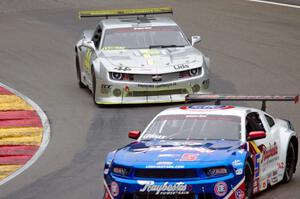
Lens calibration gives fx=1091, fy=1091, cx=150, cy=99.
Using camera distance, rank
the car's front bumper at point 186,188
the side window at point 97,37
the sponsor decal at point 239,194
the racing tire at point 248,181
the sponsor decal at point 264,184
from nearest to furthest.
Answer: the car's front bumper at point 186,188 → the sponsor decal at point 239,194 → the racing tire at point 248,181 → the sponsor decal at point 264,184 → the side window at point 97,37

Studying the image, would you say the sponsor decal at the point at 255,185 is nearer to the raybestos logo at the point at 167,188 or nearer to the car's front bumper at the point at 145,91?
the raybestos logo at the point at 167,188

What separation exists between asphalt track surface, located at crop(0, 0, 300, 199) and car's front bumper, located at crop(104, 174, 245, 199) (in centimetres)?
143

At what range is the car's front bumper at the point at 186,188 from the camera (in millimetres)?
11734

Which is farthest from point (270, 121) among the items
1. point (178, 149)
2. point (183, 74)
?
point (183, 74)

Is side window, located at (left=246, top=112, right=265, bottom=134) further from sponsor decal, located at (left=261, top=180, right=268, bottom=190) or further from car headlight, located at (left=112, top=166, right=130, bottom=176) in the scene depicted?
car headlight, located at (left=112, top=166, right=130, bottom=176)

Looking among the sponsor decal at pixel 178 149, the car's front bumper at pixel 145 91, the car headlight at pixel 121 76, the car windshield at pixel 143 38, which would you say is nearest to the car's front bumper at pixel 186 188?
the sponsor decal at pixel 178 149

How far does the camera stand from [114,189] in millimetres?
12078

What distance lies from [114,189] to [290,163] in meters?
3.24

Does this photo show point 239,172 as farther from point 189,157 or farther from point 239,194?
point 189,157

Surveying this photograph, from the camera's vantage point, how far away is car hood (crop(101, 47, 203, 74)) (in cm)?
2055

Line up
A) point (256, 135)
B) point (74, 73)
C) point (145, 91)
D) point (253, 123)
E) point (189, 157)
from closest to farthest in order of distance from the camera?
point (189, 157) < point (256, 135) < point (253, 123) < point (145, 91) < point (74, 73)

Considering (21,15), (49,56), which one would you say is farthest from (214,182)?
(21,15)

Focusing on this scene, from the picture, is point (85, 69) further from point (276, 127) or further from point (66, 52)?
point (276, 127)

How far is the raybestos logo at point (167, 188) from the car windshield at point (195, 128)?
4.58 ft
